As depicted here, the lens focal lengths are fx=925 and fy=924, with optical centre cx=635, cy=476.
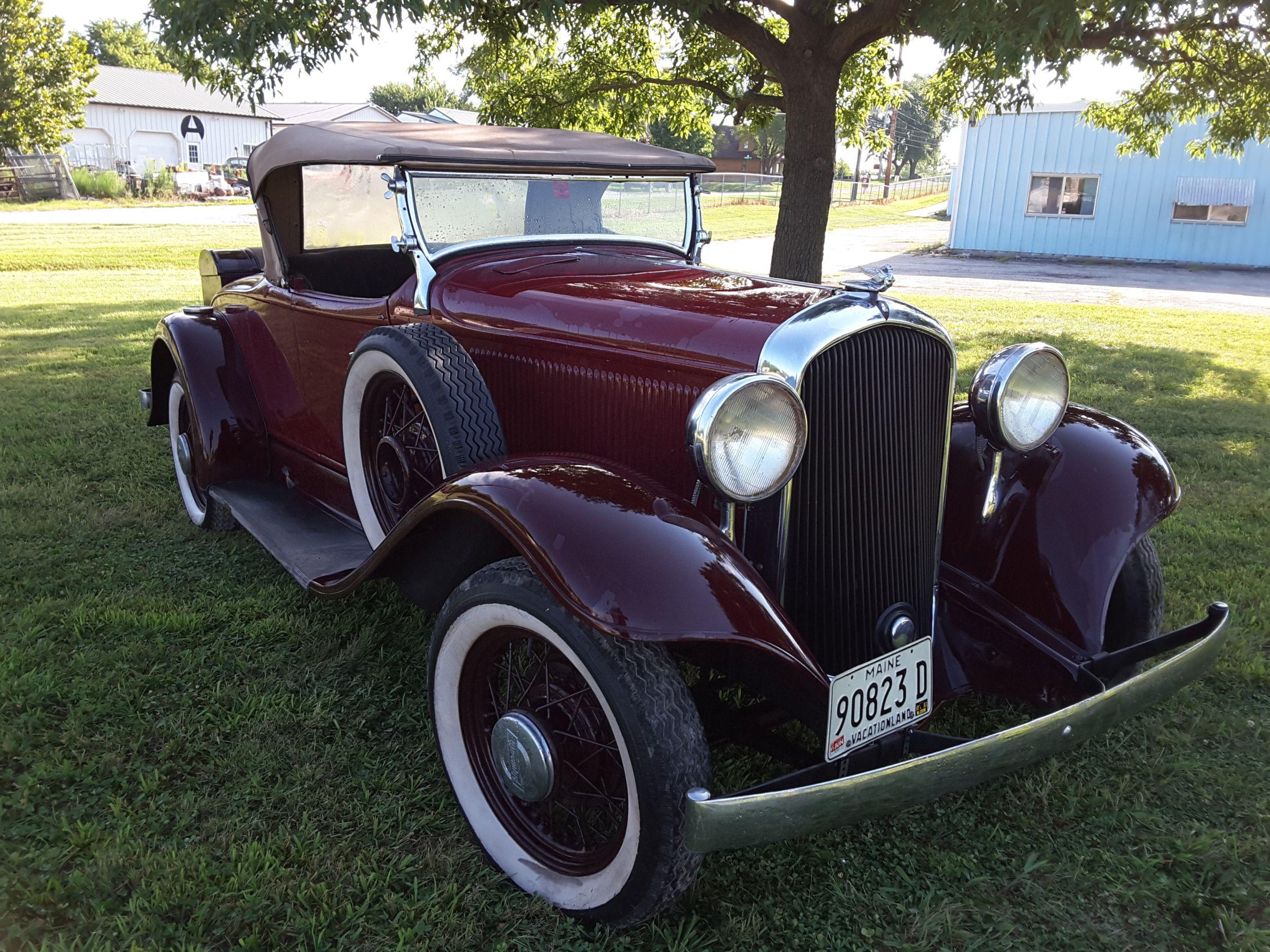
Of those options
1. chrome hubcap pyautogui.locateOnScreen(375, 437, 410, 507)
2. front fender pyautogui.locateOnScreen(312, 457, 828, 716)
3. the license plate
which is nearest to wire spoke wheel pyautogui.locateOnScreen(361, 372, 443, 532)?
chrome hubcap pyautogui.locateOnScreen(375, 437, 410, 507)

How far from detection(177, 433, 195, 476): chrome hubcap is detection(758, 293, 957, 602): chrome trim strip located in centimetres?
287

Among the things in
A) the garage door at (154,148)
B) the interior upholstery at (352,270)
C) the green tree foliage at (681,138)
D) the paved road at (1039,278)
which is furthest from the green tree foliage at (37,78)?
the interior upholstery at (352,270)

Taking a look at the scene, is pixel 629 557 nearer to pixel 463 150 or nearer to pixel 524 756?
pixel 524 756

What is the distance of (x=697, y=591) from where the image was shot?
1801 millimetres

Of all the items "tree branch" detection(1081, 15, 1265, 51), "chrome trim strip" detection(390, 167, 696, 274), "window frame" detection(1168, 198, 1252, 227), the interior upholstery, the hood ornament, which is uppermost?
"tree branch" detection(1081, 15, 1265, 51)

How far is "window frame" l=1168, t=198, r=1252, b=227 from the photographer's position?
18.5 metres

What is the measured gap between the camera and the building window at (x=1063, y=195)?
64.5 feet

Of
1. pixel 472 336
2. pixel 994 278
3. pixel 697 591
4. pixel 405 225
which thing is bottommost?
pixel 994 278

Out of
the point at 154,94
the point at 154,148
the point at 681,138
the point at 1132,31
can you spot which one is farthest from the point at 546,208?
the point at 154,94

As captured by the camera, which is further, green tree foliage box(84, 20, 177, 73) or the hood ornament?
green tree foliage box(84, 20, 177, 73)

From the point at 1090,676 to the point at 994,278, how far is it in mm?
14737

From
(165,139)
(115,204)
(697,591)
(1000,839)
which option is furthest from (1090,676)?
(165,139)

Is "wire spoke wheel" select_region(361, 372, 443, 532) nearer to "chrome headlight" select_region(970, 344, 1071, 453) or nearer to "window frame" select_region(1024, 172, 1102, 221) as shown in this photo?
"chrome headlight" select_region(970, 344, 1071, 453)

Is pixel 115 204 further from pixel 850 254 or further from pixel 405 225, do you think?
pixel 405 225
